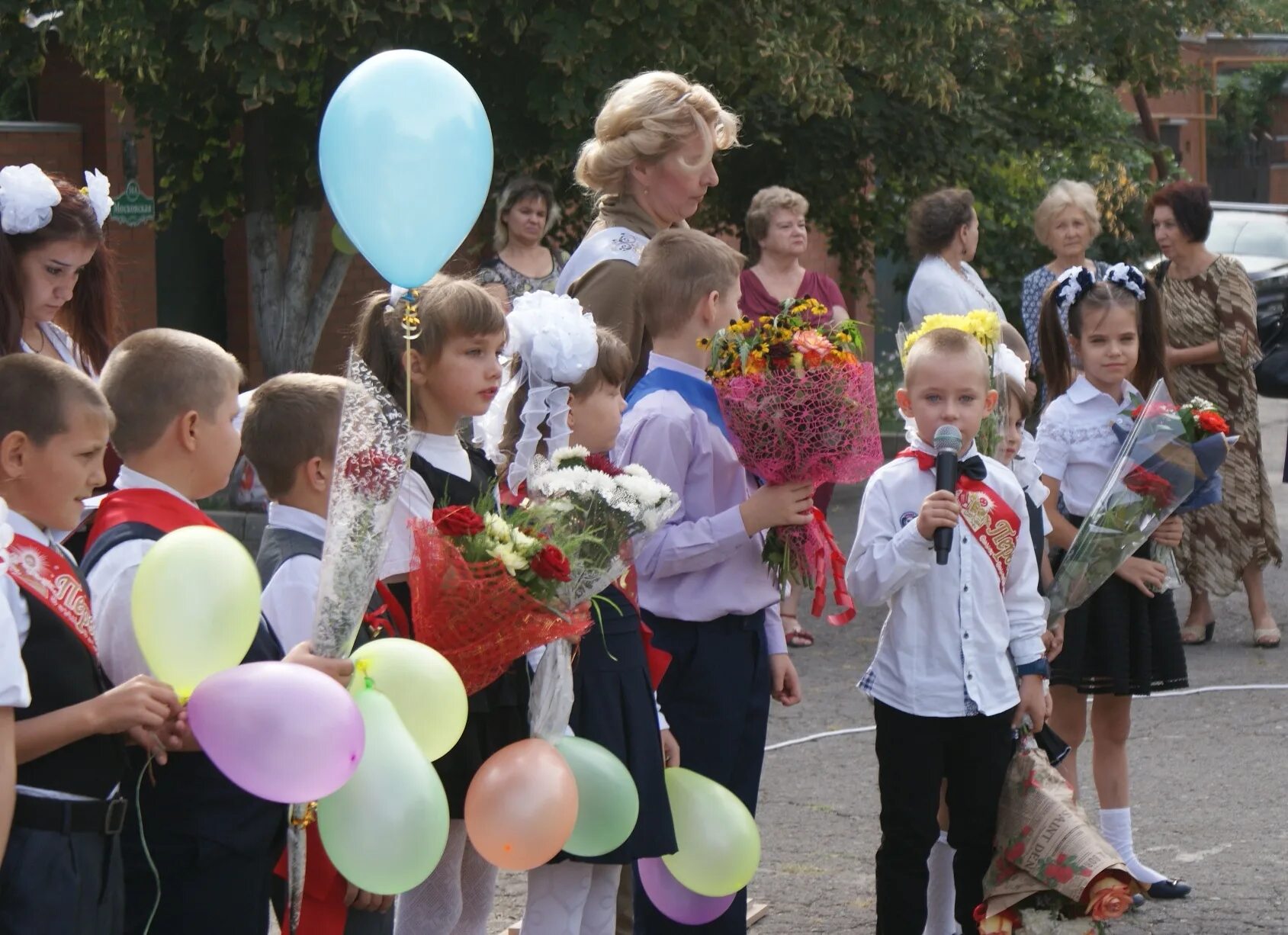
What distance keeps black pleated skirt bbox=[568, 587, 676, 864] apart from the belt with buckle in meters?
1.10

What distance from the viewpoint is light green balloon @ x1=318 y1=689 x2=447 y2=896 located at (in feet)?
9.77

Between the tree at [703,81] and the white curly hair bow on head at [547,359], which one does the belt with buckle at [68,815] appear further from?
the tree at [703,81]

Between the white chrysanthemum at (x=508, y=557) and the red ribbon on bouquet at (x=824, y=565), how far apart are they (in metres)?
1.02

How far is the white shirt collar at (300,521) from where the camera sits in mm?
3396

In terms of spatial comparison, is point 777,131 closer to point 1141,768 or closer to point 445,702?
point 1141,768

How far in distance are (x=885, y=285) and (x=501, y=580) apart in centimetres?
1831

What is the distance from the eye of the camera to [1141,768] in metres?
6.29

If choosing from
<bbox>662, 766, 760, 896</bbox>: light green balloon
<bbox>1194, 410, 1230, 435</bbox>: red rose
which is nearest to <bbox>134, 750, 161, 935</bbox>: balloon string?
<bbox>662, 766, 760, 896</bbox>: light green balloon

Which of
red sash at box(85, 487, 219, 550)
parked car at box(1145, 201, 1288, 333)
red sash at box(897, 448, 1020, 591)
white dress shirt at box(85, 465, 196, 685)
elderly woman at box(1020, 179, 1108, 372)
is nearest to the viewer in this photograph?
white dress shirt at box(85, 465, 196, 685)

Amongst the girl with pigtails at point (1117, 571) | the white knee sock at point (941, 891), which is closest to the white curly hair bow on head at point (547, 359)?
the white knee sock at point (941, 891)

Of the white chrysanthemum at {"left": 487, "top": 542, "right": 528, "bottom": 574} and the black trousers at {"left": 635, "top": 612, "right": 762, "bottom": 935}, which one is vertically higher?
the white chrysanthemum at {"left": 487, "top": 542, "right": 528, "bottom": 574}

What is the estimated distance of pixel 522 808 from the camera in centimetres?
327

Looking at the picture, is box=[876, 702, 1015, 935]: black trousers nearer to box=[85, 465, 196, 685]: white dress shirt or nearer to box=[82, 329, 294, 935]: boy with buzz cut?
box=[82, 329, 294, 935]: boy with buzz cut

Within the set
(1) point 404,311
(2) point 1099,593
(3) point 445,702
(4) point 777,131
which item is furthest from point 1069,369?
(4) point 777,131
